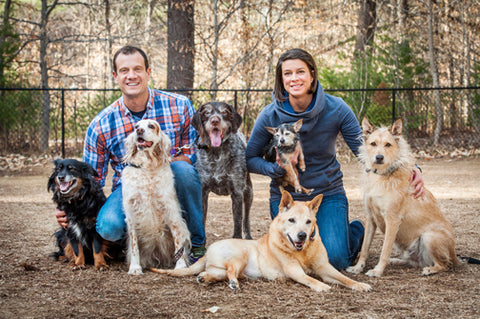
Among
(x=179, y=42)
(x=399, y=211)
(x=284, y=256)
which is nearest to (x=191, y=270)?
(x=284, y=256)

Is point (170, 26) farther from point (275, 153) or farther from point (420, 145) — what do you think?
point (275, 153)

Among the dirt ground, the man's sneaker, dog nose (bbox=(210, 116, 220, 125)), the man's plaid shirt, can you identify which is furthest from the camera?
dog nose (bbox=(210, 116, 220, 125))

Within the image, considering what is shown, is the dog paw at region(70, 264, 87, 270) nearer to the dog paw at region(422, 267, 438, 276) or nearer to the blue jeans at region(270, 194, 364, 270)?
the blue jeans at region(270, 194, 364, 270)

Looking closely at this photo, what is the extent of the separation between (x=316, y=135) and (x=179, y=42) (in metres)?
8.12

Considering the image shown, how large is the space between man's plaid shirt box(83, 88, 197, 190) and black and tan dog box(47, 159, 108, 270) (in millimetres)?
282

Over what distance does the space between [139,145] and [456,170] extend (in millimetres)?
7447

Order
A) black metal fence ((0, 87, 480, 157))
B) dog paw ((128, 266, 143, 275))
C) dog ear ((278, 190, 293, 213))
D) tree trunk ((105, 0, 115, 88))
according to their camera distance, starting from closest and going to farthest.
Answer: dog ear ((278, 190, 293, 213)), dog paw ((128, 266, 143, 275)), black metal fence ((0, 87, 480, 157)), tree trunk ((105, 0, 115, 88))

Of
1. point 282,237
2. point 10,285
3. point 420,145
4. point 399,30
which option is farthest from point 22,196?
point 399,30

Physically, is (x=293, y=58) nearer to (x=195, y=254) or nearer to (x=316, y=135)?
(x=316, y=135)

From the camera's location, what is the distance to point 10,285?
127 inches

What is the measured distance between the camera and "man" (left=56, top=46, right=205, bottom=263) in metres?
3.75

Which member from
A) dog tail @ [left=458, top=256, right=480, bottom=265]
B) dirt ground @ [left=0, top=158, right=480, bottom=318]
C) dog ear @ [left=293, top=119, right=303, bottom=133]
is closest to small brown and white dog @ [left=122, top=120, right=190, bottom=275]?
dirt ground @ [left=0, top=158, right=480, bottom=318]

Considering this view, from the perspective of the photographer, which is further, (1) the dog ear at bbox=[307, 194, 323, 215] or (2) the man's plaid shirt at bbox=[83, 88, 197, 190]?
(2) the man's plaid shirt at bbox=[83, 88, 197, 190]

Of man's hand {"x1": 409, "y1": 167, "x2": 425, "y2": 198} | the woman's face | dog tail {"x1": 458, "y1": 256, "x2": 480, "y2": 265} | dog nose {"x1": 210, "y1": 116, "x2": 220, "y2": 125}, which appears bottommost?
dog tail {"x1": 458, "y1": 256, "x2": 480, "y2": 265}
